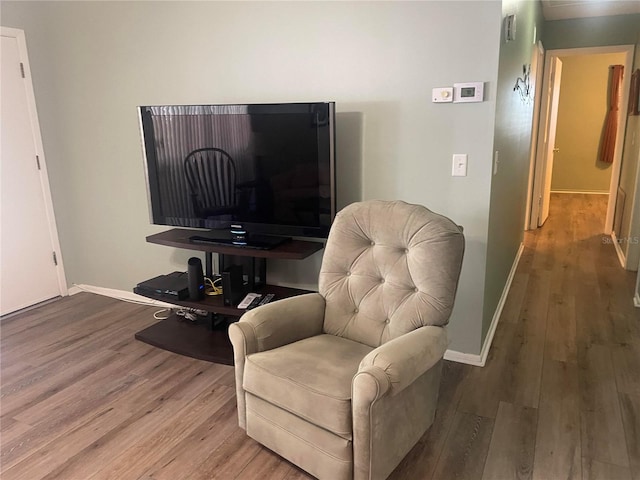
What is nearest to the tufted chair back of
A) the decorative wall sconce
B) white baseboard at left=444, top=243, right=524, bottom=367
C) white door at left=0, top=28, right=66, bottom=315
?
white baseboard at left=444, top=243, right=524, bottom=367

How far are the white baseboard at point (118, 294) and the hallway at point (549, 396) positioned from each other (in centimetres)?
227

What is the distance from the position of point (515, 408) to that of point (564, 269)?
251 centimetres

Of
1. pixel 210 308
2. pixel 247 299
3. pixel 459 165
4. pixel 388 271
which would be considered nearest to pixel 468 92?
pixel 459 165

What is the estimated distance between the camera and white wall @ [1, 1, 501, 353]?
255 centimetres

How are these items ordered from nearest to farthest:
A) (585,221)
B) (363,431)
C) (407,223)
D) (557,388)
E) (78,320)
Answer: (363,431) → (407,223) → (557,388) → (78,320) → (585,221)

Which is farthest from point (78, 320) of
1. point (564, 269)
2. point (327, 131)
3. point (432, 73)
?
point (564, 269)

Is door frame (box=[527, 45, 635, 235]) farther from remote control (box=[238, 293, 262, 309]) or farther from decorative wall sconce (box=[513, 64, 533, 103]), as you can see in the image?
remote control (box=[238, 293, 262, 309])

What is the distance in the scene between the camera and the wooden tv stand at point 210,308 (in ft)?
9.34

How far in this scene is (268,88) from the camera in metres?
2.97

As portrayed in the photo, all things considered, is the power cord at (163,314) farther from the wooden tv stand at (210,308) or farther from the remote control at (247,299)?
the remote control at (247,299)

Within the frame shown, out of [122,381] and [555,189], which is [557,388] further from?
[555,189]

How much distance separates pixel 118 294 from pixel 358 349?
259cm

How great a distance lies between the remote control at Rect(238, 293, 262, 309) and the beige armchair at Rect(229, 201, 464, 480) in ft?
2.28

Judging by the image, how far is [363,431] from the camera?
5.50ft
